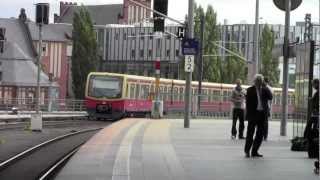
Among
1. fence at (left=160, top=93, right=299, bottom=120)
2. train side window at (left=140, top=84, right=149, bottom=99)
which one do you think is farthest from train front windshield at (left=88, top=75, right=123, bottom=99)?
fence at (left=160, top=93, right=299, bottom=120)

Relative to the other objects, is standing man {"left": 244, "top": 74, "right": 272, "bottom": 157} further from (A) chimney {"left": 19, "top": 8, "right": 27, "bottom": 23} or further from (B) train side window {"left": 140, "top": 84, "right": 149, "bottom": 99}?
(A) chimney {"left": 19, "top": 8, "right": 27, "bottom": 23}

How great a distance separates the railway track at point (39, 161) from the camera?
15805 mm

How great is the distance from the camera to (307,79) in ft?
61.6

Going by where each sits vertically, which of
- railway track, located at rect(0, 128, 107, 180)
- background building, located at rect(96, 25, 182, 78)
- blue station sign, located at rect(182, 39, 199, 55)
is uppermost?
background building, located at rect(96, 25, 182, 78)

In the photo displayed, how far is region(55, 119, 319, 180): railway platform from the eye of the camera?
42.4 ft

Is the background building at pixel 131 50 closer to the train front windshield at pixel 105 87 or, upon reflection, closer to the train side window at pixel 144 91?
the train side window at pixel 144 91

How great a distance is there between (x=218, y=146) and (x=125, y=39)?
10581cm

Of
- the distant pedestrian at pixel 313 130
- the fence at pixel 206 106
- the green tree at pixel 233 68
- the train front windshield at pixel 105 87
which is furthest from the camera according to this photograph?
the green tree at pixel 233 68

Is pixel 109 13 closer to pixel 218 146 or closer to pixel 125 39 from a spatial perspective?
pixel 125 39

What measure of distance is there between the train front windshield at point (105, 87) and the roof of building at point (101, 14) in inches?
3675

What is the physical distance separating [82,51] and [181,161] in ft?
252

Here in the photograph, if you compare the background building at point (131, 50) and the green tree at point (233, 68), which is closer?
the green tree at point (233, 68)

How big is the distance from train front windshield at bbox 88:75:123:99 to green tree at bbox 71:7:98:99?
38.9 metres

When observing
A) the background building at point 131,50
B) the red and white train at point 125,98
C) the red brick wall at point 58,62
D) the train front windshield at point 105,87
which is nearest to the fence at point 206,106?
the red and white train at point 125,98
